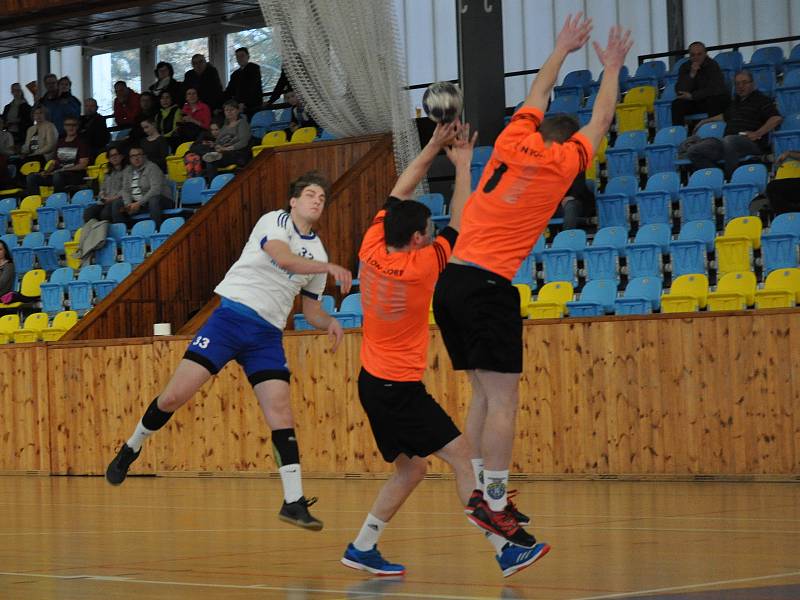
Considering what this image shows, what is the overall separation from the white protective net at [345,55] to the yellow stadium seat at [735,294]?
4.94 m

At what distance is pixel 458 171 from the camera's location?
18.7ft

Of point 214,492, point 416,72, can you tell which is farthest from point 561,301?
point 416,72

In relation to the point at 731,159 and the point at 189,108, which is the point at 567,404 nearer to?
the point at 731,159

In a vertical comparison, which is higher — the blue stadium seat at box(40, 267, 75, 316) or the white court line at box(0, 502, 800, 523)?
the blue stadium seat at box(40, 267, 75, 316)

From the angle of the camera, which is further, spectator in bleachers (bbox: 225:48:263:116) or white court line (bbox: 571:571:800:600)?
spectator in bleachers (bbox: 225:48:263:116)

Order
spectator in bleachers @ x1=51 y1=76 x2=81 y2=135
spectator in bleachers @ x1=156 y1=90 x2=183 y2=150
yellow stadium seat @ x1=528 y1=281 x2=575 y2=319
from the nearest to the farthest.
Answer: yellow stadium seat @ x1=528 y1=281 x2=575 y2=319 < spectator in bleachers @ x1=156 y1=90 x2=183 y2=150 < spectator in bleachers @ x1=51 y1=76 x2=81 y2=135

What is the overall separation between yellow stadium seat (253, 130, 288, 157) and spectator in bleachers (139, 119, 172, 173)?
4.32 feet

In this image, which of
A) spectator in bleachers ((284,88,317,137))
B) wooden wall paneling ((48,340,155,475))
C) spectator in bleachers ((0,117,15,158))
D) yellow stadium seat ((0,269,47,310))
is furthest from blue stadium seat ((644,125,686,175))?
spectator in bleachers ((0,117,15,158))

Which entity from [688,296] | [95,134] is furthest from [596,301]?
[95,134]

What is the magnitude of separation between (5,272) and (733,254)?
893 centimetres

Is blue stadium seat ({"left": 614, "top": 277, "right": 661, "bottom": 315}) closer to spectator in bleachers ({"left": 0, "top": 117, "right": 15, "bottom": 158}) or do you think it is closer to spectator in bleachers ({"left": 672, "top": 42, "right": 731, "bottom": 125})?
spectator in bleachers ({"left": 672, "top": 42, "right": 731, "bottom": 125})

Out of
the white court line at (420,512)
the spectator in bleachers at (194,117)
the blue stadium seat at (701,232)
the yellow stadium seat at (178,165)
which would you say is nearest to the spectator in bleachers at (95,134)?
the spectator in bleachers at (194,117)

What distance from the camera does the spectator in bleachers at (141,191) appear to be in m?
17.2

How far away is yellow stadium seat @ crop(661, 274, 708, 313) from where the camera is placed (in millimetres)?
11273
